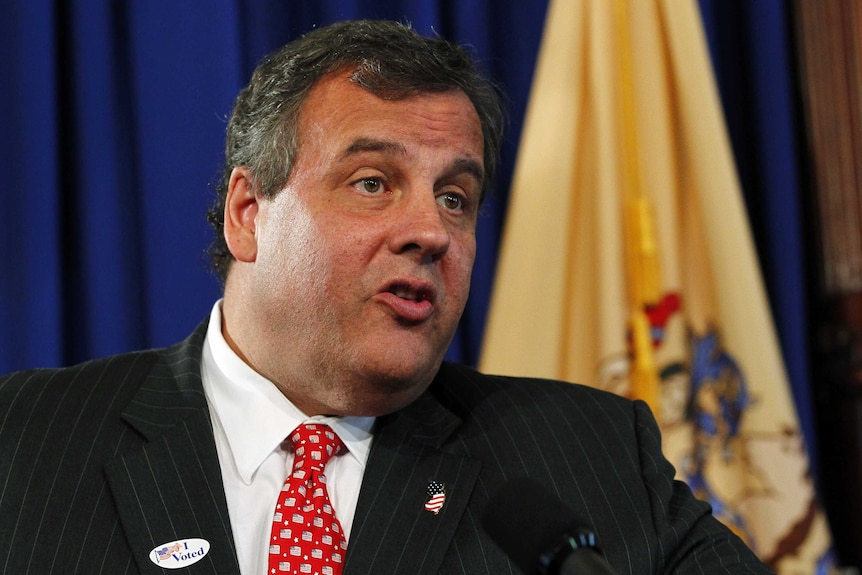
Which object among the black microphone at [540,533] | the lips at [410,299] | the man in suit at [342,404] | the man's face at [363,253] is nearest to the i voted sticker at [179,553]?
the man in suit at [342,404]

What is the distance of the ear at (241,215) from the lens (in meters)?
1.89

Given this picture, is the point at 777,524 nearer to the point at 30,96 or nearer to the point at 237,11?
the point at 237,11

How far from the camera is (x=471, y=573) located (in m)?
1.67

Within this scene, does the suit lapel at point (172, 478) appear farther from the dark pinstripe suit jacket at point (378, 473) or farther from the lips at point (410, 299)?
the lips at point (410, 299)

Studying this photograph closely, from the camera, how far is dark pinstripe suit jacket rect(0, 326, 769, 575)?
1615mm

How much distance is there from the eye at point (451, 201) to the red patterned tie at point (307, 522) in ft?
1.47

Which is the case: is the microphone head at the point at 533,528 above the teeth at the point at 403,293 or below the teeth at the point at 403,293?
below

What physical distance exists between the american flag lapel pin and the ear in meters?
0.50

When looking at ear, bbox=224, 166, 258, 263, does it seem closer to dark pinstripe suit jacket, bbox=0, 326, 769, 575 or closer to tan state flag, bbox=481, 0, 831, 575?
dark pinstripe suit jacket, bbox=0, 326, 769, 575

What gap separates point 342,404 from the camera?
1802 mm

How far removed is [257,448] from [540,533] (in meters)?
0.80

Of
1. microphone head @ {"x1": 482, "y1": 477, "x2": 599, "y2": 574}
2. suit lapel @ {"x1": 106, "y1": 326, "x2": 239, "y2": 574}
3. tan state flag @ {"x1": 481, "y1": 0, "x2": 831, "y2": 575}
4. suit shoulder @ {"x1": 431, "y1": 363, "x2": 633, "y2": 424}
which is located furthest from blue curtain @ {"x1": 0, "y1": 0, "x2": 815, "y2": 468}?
microphone head @ {"x1": 482, "y1": 477, "x2": 599, "y2": 574}

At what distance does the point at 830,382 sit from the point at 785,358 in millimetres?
180

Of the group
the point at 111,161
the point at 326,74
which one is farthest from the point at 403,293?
the point at 111,161
